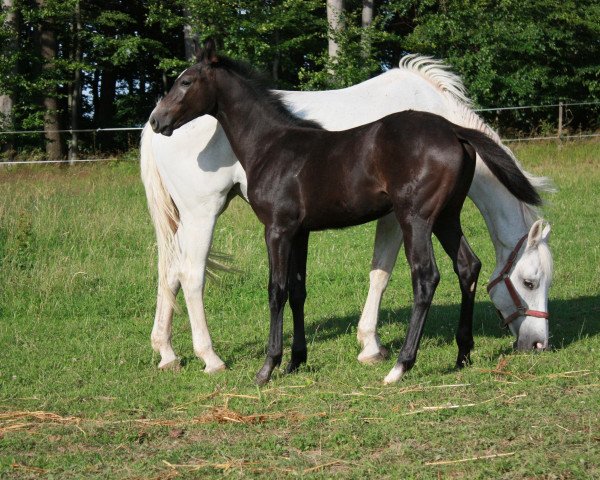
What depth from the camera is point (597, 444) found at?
13.5 ft

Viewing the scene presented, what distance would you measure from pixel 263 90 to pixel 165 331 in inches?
83.7

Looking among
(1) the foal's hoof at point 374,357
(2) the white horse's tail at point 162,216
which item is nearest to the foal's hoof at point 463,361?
(1) the foal's hoof at point 374,357

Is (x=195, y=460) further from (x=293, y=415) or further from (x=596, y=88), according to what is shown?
(x=596, y=88)

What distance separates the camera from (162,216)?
7.28 meters

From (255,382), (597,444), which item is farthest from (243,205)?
(597,444)

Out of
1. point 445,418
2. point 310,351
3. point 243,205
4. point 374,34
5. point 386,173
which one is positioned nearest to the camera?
point 445,418

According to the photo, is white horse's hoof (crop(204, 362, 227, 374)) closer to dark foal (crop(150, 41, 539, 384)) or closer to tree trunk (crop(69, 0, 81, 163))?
dark foal (crop(150, 41, 539, 384))

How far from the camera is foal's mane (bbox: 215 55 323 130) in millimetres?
6336

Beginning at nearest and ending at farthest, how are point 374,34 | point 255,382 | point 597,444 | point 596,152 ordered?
point 597,444
point 255,382
point 596,152
point 374,34

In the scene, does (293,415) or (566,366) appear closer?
(293,415)

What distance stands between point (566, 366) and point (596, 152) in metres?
14.2

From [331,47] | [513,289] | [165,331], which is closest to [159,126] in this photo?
[165,331]

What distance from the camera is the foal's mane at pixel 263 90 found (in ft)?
20.8

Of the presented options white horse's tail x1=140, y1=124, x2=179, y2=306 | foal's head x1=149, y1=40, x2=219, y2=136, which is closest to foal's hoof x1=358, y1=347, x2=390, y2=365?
white horse's tail x1=140, y1=124, x2=179, y2=306
